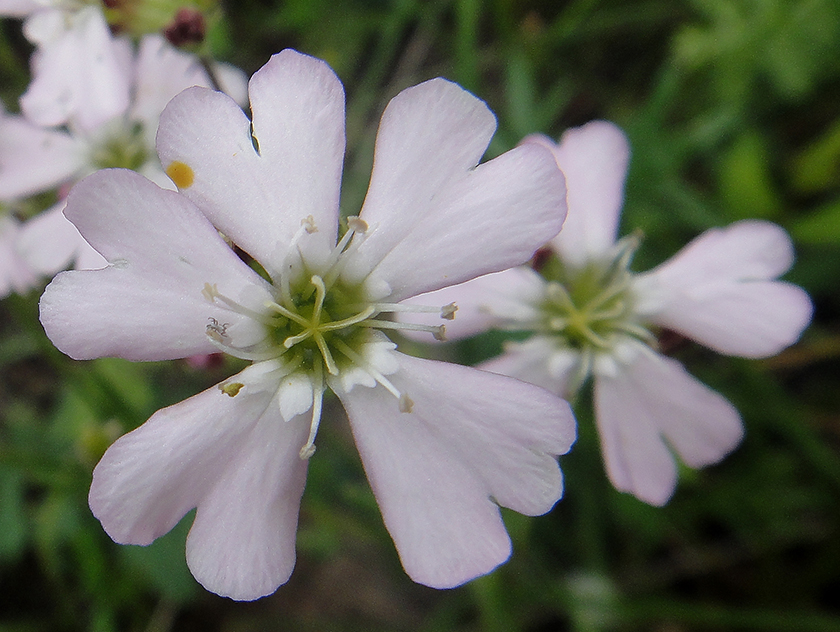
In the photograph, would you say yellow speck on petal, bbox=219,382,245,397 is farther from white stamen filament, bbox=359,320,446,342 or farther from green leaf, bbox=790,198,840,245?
green leaf, bbox=790,198,840,245

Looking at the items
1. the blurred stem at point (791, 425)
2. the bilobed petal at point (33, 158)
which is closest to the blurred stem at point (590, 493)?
the blurred stem at point (791, 425)

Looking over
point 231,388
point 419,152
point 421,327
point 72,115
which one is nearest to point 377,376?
point 421,327

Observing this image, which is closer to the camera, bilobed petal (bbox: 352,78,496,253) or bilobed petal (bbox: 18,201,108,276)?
bilobed petal (bbox: 352,78,496,253)

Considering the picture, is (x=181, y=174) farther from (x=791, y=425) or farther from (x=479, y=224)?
(x=791, y=425)

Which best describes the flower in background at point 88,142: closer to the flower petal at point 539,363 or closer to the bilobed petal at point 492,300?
the bilobed petal at point 492,300

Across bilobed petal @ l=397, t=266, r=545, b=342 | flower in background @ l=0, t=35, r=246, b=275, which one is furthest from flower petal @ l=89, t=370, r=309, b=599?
flower in background @ l=0, t=35, r=246, b=275
